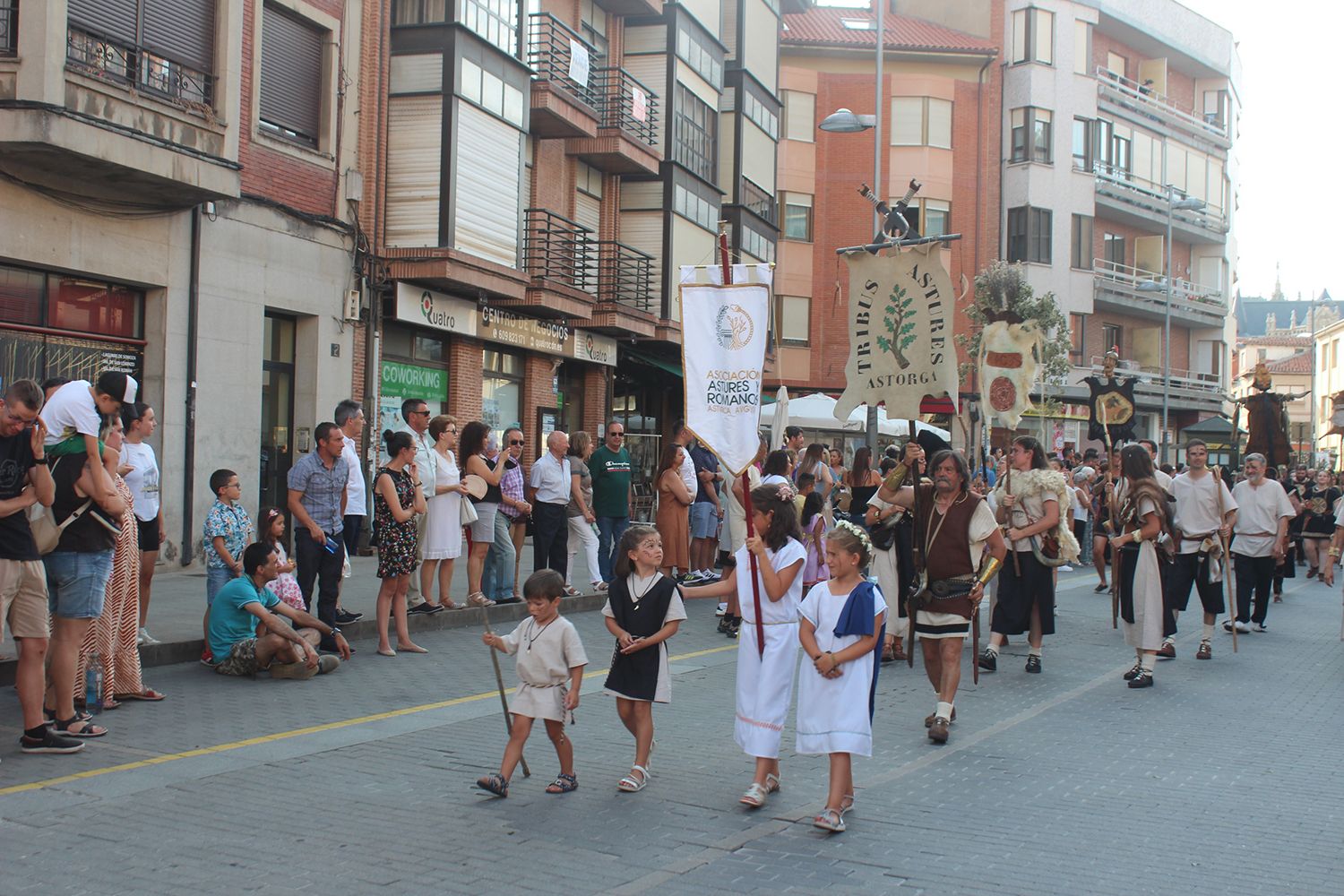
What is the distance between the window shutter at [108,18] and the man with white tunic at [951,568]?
1068 centimetres

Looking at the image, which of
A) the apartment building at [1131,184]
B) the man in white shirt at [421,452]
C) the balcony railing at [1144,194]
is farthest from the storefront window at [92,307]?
the balcony railing at [1144,194]

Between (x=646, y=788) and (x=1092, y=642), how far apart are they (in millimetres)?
7633

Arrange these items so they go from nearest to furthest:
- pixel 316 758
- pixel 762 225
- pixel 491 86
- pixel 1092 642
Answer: pixel 316 758 → pixel 1092 642 → pixel 491 86 → pixel 762 225

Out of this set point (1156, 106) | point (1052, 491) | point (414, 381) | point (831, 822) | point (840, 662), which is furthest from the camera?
point (1156, 106)

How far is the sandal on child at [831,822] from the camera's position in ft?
19.1

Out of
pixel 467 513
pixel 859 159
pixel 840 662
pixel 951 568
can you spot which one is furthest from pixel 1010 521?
pixel 859 159

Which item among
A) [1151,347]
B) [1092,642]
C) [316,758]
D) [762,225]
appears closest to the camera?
[316,758]

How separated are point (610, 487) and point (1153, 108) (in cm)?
4288

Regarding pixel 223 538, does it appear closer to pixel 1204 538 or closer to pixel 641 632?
pixel 641 632

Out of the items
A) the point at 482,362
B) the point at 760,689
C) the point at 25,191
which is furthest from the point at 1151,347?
the point at 760,689

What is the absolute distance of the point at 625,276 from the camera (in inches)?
1091

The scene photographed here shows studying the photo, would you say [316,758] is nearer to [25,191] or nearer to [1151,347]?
[25,191]

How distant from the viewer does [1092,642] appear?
12969 millimetres

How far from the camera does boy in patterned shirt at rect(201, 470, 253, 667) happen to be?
9.93m
